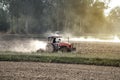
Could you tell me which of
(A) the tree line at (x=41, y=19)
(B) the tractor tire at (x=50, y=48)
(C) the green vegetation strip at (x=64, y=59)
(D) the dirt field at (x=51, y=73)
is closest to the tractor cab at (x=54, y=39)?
(B) the tractor tire at (x=50, y=48)

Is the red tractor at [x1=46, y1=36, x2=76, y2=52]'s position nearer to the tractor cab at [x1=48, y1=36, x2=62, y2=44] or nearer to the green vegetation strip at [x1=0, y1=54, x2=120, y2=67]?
the tractor cab at [x1=48, y1=36, x2=62, y2=44]

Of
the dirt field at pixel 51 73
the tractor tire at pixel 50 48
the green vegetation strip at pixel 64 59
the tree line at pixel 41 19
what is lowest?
the dirt field at pixel 51 73

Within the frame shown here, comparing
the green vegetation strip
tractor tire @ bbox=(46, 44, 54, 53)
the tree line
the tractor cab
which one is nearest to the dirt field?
the green vegetation strip

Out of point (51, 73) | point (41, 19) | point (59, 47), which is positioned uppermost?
point (41, 19)

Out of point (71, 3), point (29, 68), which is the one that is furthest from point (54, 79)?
point (71, 3)

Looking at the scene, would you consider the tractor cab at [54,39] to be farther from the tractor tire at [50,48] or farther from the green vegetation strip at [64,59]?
the green vegetation strip at [64,59]

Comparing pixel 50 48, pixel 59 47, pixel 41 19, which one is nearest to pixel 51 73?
pixel 59 47

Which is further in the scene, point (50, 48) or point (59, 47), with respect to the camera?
point (50, 48)

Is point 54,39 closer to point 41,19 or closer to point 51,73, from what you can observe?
point 51,73

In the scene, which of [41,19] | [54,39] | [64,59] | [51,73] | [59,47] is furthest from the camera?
[41,19]

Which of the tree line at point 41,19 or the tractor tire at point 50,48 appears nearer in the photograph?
the tractor tire at point 50,48

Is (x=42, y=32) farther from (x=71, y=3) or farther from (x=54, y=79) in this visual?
(x=54, y=79)

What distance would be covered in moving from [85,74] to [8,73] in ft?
14.3

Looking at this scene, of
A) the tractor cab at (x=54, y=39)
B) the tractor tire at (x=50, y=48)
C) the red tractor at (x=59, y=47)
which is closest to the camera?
the red tractor at (x=59, y=47)
